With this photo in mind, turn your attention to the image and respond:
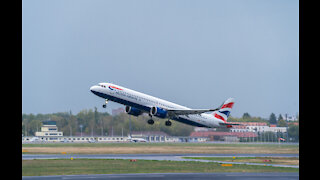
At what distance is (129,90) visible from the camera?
60469 millimetres

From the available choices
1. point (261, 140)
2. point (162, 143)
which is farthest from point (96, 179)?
point (162, 143)

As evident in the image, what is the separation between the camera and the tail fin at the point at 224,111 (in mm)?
73875

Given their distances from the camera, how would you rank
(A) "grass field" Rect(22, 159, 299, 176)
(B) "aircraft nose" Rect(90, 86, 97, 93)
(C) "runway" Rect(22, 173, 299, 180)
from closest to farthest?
(C) "runway" Rect(22, 173, 299, 180)
(A) "grass field" Rect(22, 159, 299, 176)
(B) "aircraft nose" Rect(90, 86, 97, 93)

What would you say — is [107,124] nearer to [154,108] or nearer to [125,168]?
[154,108]

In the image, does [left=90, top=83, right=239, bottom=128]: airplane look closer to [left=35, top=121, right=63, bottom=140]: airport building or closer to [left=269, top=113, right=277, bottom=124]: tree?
[left=269, top=113, right=277, bottom=124]: tree

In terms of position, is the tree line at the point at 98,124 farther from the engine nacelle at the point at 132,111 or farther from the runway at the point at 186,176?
the runway at the point at 186,176

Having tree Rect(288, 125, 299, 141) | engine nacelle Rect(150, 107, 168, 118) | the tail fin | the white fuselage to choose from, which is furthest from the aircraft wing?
tree Rect(288, 125, 299, 141)

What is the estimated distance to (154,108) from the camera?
62.9m

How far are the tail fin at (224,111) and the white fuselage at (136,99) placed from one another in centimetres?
370

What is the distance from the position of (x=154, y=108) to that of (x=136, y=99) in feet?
11.2

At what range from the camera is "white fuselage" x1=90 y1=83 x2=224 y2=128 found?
192ft

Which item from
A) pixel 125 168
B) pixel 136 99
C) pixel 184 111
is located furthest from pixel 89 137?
pixel 125 168

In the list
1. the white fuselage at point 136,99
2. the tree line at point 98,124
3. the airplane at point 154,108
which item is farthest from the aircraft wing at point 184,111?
the tree line at point 98,124

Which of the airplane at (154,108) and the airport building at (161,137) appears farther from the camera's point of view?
the airport building at (161,137)
